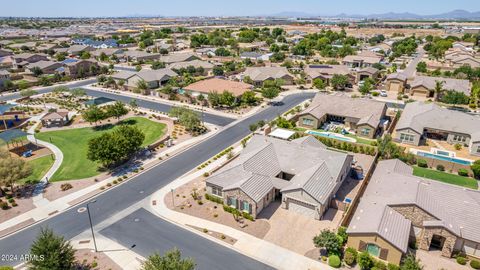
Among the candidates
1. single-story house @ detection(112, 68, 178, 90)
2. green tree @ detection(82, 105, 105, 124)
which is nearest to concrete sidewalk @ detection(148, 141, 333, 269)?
green tree @ detection(82, 105, 105, 124)

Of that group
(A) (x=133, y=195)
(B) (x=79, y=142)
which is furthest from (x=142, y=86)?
(A) (x=133, y=195)

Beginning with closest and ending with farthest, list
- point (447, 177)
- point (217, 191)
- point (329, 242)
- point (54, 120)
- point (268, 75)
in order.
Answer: point (329, 242) → point (217, 191) → point (447, 177) → point (54, 120) → point (268, 75)

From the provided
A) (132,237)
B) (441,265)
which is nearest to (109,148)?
(132,237)

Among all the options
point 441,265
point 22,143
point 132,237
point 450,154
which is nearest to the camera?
point 441,265

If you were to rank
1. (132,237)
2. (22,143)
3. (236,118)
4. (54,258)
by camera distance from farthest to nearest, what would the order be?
(236,118) → (22,143) → (132,237) → (54,258)

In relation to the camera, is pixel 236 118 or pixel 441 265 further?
pixel 236 118

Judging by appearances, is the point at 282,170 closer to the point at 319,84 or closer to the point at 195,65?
the point at 319,84

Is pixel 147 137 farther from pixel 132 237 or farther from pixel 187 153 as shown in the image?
pixel 132 237
